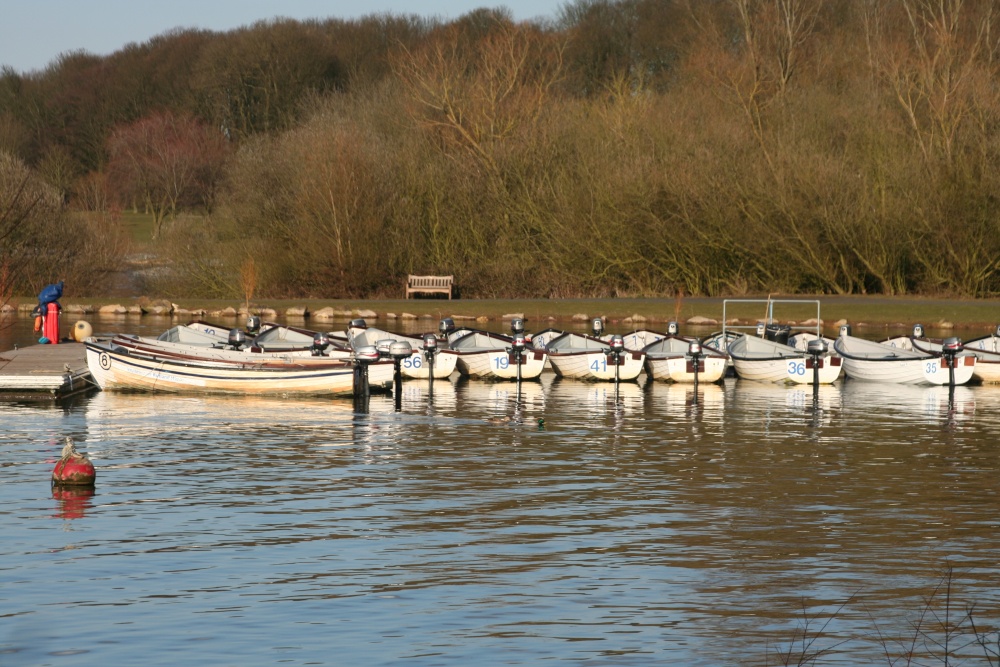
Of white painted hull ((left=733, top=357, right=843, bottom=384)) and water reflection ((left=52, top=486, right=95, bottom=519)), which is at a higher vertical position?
white painted hull ((left=733, top=357, right=843, bottom=384))

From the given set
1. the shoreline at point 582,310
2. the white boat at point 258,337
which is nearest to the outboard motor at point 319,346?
the white boat at point 258,337

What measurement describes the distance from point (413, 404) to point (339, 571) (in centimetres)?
1775

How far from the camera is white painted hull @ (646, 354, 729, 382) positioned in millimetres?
37938

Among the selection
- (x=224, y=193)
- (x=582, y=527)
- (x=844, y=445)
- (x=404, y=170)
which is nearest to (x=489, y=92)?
(x=404, y=170)

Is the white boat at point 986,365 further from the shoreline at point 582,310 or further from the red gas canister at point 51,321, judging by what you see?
the red gas canister at point 51,321

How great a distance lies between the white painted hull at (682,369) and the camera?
37938mm

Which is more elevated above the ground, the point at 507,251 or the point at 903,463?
the point at 507,251

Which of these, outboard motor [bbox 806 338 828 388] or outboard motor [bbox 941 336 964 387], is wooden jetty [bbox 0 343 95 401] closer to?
outboard motor [bbox 806 338 828 388]

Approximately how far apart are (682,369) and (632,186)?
25752mm

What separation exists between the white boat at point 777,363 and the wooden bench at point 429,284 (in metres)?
25.7

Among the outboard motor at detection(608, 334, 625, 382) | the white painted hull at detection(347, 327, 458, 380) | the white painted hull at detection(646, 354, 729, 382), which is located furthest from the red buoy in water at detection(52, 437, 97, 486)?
the white painted hull at detection(646, 354, 729, 382)

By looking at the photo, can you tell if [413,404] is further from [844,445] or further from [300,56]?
[300,56]

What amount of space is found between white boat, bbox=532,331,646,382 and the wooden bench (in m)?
23.4

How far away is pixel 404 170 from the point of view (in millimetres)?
67250
